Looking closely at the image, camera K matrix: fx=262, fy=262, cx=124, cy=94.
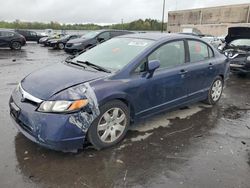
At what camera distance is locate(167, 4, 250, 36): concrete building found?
4625 cm

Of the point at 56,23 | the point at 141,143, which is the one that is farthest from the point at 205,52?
the point at 56,23

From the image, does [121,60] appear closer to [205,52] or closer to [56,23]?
[205,52]

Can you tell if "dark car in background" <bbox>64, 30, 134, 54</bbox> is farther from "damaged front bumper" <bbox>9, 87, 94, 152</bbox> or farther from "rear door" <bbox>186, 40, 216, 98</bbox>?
"damaged front bumper" <bbox>9, 87, 94, 152</bbox>

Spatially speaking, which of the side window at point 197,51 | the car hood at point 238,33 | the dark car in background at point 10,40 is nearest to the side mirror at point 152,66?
the side window at point 197,51

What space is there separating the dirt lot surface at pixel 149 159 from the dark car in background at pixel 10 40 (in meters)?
15.8

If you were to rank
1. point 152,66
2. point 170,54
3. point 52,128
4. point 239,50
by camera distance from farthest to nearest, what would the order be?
point 239,50, point 170,54, point 152,66, point 52,128

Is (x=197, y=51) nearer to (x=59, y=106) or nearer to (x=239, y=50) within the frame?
(x=59, y=106)

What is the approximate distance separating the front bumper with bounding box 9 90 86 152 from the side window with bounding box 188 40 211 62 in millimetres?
2745

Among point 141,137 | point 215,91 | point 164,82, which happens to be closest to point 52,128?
point 141,137

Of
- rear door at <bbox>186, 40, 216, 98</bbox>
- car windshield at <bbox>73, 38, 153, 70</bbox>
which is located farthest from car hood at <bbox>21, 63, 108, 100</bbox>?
rear door at <bbox>186, 40, 216, 98</bbox>

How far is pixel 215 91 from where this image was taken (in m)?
5.74

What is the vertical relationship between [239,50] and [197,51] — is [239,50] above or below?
below

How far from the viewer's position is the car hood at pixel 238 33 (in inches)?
410

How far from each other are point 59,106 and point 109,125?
80 centimetres
